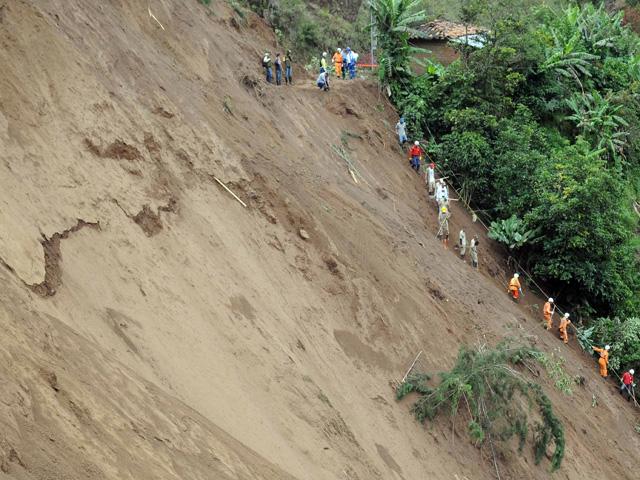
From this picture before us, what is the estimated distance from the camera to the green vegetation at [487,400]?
15.1 m

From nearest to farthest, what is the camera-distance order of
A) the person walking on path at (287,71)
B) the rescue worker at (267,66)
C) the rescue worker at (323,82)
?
the rescue worker at (267,66), the person walking on path at (287,71), the rescue worker at (323,82)

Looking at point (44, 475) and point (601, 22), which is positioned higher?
point (601, 22)

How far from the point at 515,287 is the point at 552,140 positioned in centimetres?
586

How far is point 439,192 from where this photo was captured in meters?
21.8

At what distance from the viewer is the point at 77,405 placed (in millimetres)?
9586

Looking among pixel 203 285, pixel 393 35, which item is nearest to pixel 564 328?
pixel 393 35

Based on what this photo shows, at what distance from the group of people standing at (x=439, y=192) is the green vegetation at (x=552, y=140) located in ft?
2.34

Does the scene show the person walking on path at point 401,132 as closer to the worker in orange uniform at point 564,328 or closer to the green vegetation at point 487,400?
the worker in orange uniform at point 564,328

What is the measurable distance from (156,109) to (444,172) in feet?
29.4

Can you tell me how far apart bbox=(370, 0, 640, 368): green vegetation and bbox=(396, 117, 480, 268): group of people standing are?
0.71 m

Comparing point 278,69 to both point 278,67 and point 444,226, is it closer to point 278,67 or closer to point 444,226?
point 278,67

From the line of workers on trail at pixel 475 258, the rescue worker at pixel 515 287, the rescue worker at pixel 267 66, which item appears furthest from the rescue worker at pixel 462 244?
the rescue worker at pixel 267 66

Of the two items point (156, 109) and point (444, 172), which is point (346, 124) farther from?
point (156, 109)

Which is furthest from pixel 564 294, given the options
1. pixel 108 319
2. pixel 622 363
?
pixel 108 319
